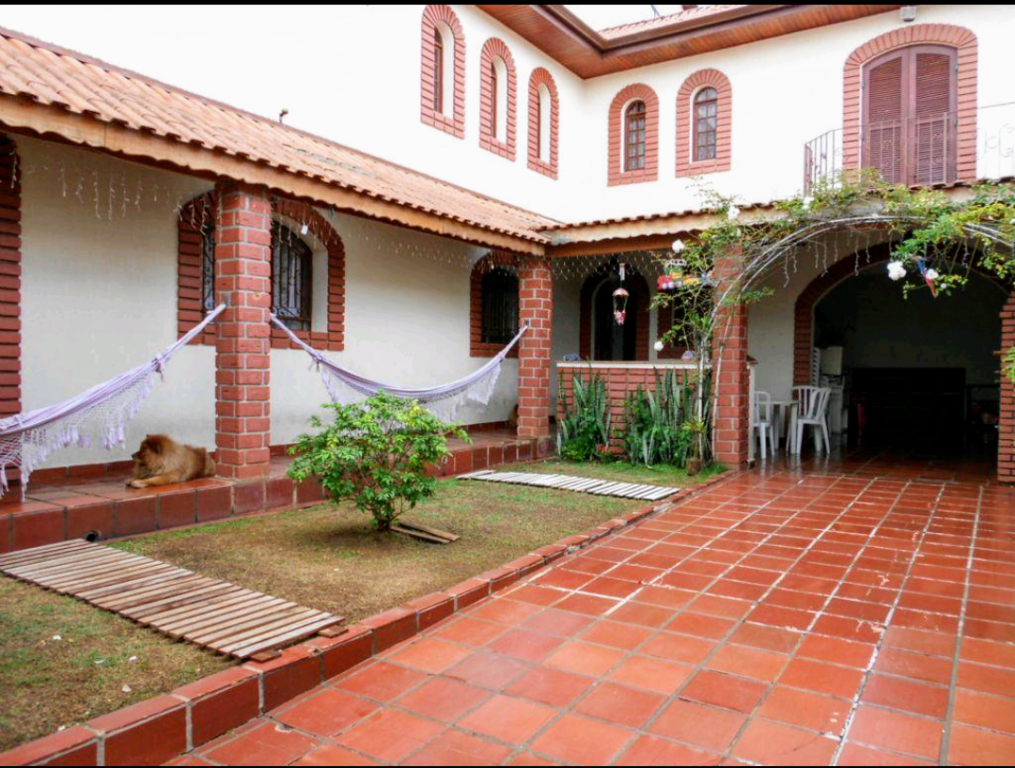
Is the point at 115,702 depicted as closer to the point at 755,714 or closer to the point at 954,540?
the point at 755,714

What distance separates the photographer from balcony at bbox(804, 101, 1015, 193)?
9.38 m

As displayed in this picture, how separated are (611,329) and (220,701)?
10.4 metres

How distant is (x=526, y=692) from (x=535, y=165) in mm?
9565

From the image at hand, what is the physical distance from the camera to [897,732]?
2543 millimetres

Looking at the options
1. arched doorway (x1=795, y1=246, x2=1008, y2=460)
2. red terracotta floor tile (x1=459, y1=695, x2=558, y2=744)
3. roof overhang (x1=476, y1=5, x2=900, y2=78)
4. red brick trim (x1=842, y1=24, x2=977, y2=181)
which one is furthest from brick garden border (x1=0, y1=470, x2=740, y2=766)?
arched doorway (x1=795, y1=246, x2=1008, y2=460)

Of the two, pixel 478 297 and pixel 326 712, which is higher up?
pixel 478 297

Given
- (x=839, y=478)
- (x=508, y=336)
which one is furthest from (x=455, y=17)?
(x=839, y=478)

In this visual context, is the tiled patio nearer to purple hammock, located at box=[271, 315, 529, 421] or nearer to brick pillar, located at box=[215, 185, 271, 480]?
purple hammock, located at box=[271, 315, 529, 421]

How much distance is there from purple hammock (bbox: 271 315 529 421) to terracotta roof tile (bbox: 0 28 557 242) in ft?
4.33

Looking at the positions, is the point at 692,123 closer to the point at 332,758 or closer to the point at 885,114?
the point at 885,114

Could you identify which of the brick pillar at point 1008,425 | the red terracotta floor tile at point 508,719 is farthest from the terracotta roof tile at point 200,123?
the brick pillar at point 1008,425

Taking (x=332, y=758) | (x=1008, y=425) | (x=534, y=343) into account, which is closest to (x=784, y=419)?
(x=1008, y=425)

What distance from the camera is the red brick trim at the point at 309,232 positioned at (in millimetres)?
6426

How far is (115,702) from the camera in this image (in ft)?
8.43
